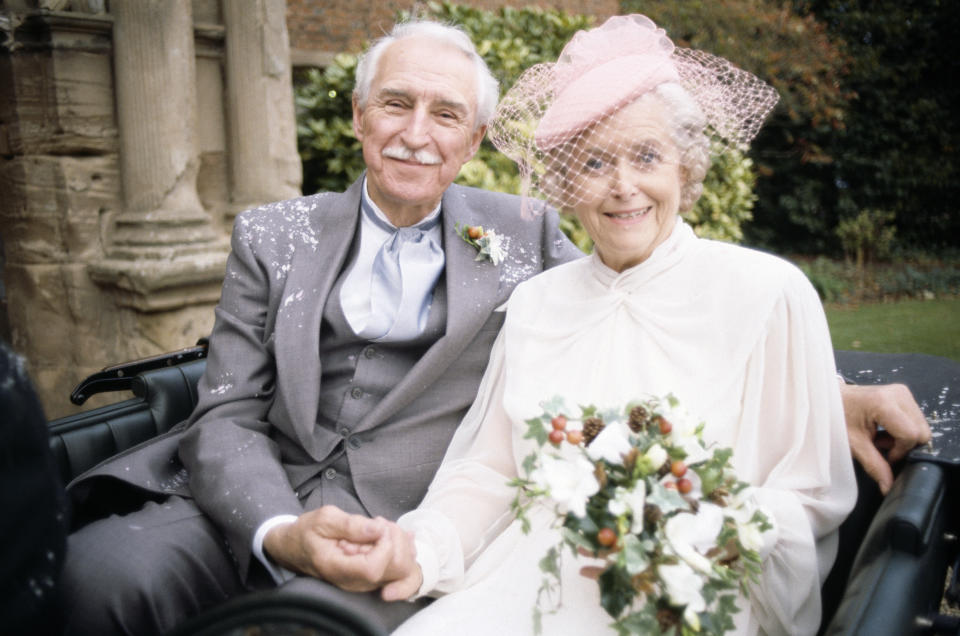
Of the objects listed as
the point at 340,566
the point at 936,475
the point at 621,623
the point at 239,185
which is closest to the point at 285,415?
the point at 340,566

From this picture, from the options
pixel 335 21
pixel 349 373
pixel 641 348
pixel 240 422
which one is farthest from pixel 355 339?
pixel 335 21

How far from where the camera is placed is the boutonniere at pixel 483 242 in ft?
8.07

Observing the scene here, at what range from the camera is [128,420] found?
2.50 m

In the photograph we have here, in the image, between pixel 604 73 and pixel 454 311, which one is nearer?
pixel 604 73

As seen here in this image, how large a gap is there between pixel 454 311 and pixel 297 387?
52 centimetres

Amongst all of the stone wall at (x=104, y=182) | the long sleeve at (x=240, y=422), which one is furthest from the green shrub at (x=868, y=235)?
the long sleeve at (x=240, y=422)

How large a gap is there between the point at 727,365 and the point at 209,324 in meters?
3.07

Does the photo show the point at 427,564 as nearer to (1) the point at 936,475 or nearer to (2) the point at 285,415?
(2) the point at 285,415

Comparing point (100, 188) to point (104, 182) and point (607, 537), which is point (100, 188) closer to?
point (104, 182)

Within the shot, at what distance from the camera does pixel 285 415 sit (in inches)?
91.2

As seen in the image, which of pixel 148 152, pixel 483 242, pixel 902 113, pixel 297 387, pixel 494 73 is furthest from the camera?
pixel 902 113

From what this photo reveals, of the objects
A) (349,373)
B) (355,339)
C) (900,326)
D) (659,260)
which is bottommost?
(900,326)

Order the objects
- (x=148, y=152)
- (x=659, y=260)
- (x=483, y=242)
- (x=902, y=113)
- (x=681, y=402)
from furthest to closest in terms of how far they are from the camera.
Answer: (x=902, y=113) < (x=148, y=152) < (x=483, y=242) < (x=659, y=260) < (x=681, y=402)

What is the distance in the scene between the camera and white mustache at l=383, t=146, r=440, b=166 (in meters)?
2.37
